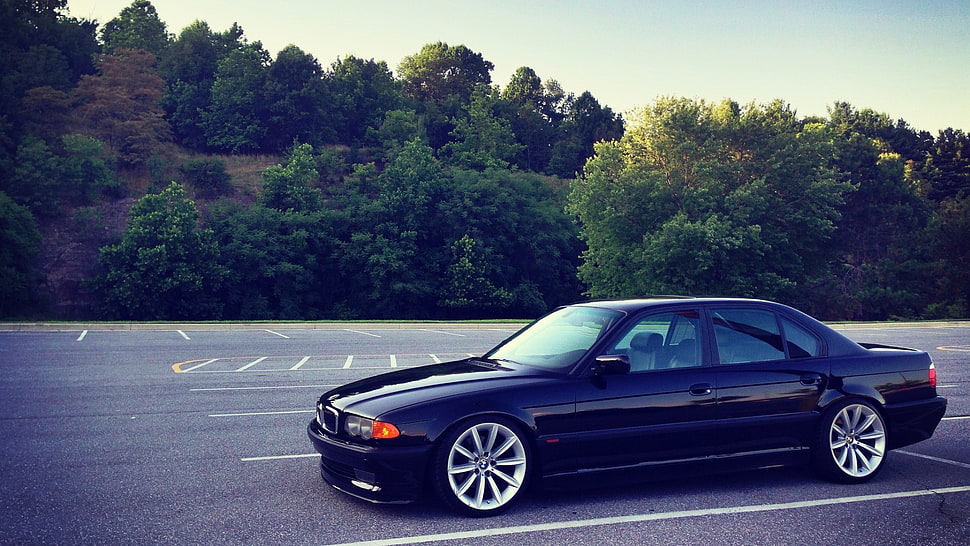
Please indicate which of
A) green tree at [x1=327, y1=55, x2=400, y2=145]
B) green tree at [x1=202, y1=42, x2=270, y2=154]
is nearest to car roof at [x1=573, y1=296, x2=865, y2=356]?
green tree at [x1=202, y1=42, x2=270, y2=154]

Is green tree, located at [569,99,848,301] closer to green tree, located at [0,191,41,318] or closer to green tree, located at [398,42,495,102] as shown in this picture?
green tree, located at [0,191,41,318]

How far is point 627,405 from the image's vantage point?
5750 millimetres

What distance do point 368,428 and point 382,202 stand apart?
170 feet

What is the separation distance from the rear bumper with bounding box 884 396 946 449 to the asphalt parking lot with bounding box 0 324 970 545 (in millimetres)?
319

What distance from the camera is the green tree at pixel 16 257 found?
43375 mm

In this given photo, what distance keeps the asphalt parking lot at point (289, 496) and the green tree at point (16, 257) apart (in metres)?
37.4

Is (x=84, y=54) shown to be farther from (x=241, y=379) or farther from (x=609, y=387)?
(x=609, y=387)

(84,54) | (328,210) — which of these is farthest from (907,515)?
(84,54)

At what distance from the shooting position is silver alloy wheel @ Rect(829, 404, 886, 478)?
6332 mm

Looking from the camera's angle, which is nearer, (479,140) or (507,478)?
(507,478)

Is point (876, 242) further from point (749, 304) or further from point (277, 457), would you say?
point (277, 457)

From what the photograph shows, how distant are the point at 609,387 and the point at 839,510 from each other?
5.94 feet

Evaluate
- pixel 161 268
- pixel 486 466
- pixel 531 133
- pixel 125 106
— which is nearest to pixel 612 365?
pixel 486 466

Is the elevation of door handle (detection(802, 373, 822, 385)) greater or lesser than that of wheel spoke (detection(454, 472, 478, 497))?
greater
